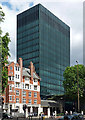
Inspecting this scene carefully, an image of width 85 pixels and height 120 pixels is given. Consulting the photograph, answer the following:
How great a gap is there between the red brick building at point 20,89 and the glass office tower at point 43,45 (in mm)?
20857

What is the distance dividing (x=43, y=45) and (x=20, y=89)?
120ft

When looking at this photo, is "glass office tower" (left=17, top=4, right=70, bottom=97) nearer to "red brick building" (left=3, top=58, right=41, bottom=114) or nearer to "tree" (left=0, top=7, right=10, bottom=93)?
"red brick building" (left=3, top=58, right=41, bottom=114)

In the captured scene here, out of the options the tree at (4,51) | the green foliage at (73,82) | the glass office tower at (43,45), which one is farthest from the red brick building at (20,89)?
the tree at (4,51)

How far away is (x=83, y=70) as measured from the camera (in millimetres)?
68812

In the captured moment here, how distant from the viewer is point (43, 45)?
336 ft

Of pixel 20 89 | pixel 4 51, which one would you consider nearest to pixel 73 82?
pixel 20 89

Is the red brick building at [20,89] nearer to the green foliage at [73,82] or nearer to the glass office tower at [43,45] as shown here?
the green foliage at [73,82]

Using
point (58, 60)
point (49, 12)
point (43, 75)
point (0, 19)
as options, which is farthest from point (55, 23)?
point (0, 19)

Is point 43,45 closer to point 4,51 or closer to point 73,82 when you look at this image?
point 73,82

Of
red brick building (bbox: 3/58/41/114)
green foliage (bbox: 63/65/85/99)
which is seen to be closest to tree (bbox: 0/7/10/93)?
red brick building (bbox: 3/58/41/114)

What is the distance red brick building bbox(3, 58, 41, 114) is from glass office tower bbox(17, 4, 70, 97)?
20.9 meters

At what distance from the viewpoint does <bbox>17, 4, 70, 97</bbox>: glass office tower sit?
10069 centimetres

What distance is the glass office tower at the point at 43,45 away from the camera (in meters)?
101

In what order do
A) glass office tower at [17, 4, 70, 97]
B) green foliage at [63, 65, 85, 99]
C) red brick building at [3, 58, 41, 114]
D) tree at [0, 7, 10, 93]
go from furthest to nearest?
glass office tower at [17, 4, 70, 97]
red brick building at [3, 58, 41, 114]
green foliage at [63, 65, 85, 99]
tree at [0, 7, 10, 93]
